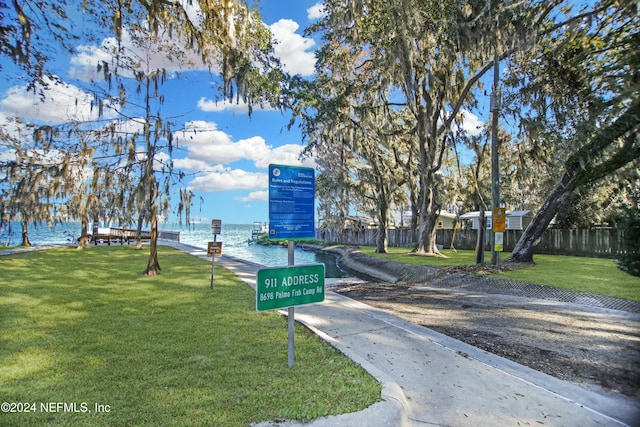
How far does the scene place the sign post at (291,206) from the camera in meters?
3.78

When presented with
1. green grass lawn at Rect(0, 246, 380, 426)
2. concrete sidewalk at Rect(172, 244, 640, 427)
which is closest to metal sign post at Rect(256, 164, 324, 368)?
green grass lawn at Rect(0, 246, 380, 426)

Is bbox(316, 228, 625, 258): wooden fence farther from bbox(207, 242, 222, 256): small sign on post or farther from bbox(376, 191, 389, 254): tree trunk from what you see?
bbox(207, 242, 222, 256): small sign on post

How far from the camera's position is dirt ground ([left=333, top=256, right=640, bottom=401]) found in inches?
161

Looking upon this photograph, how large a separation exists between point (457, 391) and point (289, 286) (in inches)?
76.4

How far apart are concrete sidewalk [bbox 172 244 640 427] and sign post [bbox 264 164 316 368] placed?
3.84 ft

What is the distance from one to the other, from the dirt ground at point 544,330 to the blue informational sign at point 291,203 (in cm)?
318

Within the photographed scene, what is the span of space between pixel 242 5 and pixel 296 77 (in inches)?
198

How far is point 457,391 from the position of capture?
11.2 feet

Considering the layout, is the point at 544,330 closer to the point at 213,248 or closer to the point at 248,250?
the point at 213,248

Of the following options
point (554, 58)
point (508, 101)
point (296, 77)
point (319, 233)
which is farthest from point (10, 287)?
point (319, 233)

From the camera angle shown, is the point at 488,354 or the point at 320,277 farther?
the point at 488,354

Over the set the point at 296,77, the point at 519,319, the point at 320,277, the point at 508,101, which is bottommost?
the point at 519,319

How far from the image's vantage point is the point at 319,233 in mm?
46969

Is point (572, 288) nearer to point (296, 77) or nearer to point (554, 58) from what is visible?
point (554, 58)
